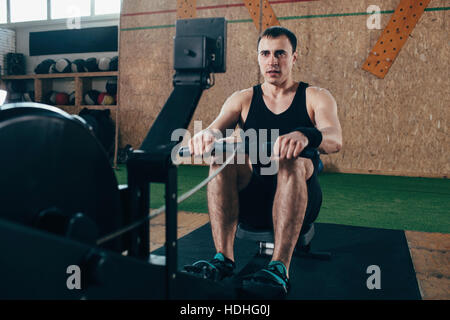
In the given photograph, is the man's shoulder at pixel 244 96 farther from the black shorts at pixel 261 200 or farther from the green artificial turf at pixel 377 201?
the green artificial turf at pixel 377 201

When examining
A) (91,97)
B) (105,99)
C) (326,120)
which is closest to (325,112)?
(326,120)

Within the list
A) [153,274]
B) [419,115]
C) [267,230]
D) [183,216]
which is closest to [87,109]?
[183,216]

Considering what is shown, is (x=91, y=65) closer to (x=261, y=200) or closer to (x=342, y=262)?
(x=261, y=200)

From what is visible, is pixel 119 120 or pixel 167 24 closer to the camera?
pixel 167 24

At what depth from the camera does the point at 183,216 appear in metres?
2.77

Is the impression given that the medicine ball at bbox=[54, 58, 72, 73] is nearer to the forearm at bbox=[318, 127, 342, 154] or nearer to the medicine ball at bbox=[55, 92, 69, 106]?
the medicine ball at bbox=[55, 92, 69, 106]

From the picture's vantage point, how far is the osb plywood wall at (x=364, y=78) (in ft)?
13.8

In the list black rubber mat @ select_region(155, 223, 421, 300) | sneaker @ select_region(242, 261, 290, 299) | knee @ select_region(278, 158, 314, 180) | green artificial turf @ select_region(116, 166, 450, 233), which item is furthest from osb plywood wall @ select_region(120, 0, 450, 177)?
sneaker @ select_region(242, 261, 290, 299)

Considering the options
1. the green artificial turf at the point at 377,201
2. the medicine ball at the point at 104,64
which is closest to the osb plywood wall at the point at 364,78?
the green artificial turf at the point at 377,201

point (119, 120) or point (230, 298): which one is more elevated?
point (119, 120)

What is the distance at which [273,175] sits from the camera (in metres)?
1.70

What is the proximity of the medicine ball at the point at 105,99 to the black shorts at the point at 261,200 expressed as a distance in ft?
14.6
